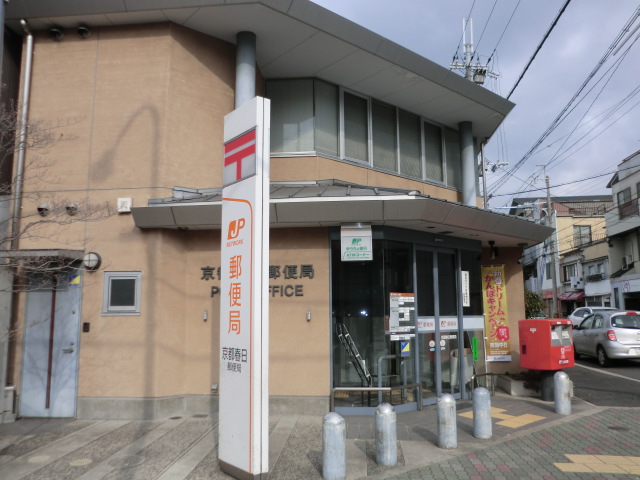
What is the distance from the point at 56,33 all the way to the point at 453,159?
9629 millimetres

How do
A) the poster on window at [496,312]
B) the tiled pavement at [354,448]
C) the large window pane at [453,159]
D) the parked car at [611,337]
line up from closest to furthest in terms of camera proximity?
the tiled pavement at [354,448], the poster on window at [496,312], the large window pane at [453,159], the parked car at [611,337]

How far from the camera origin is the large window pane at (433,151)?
41.5 feet

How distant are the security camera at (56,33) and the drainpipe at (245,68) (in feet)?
11.0

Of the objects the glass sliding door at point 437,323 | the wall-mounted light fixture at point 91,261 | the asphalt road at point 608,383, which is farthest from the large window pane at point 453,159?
the wall-mounted light fixture at point 91,261

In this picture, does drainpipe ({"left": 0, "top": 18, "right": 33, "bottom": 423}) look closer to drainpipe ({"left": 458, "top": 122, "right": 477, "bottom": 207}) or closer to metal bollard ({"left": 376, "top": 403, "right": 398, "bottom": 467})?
metal bollard ({"left": 376, "top": 403, "right": 398, "bottom": 467})

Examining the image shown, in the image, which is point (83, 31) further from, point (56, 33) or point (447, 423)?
point (447, 423)

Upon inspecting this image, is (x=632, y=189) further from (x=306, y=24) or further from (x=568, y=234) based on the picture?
(x=306, y=24)

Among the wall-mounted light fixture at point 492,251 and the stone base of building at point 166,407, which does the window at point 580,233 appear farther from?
the stone base of building at point 166,407

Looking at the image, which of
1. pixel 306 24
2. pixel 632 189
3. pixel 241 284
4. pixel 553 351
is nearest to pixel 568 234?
pixel 632 189

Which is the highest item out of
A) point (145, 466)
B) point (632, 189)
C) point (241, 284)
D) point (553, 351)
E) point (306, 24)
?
point (632, 189)

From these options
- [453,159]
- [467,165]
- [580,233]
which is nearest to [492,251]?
[467,165]

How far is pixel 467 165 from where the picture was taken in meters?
13.1

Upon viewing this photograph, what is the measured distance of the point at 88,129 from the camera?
357 inches

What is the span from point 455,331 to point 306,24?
669cm
